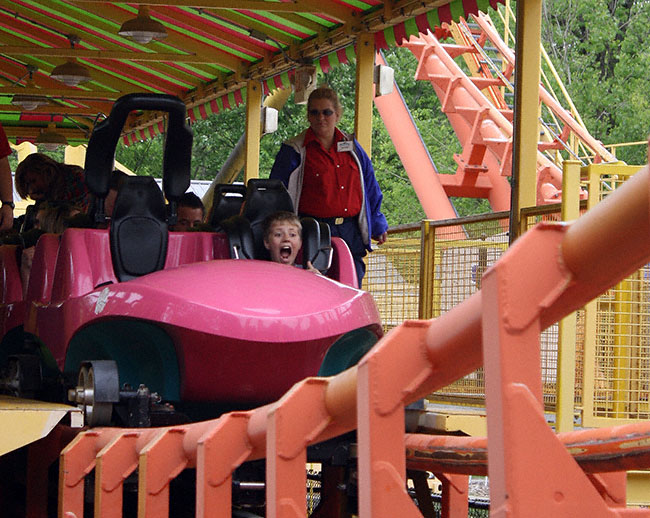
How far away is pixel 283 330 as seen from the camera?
4758 millimetres

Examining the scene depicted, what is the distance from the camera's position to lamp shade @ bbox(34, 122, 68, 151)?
58.3ft

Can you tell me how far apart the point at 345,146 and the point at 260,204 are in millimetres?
1533

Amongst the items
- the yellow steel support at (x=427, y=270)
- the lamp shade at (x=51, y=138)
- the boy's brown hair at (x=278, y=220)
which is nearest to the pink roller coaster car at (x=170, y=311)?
the boy's brown hair at (x=278, y=220)

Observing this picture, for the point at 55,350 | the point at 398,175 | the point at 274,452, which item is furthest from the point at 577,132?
the point at 398,175

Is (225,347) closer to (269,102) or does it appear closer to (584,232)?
(584,232)

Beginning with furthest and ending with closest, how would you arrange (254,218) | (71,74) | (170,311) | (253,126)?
(253,126)
(71,74)
(254,218)
(170,311)

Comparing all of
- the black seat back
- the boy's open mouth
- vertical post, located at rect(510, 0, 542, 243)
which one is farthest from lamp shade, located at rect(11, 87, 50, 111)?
the boy's open mouth

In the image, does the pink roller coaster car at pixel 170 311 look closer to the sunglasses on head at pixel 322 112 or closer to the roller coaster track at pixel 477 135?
the sunglasses on head at pixel 322 112

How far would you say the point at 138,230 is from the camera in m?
5.69

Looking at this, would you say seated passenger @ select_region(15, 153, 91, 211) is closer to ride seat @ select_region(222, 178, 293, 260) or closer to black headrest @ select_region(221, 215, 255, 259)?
ride seat @ select_region(222, 178, 293, 260)

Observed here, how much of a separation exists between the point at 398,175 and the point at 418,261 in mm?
26493

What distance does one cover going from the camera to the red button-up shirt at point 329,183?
24.7 ft

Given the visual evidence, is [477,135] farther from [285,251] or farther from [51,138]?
[285,251]

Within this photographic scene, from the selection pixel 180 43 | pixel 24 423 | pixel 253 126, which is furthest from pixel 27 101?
Result: pixel 24 423
